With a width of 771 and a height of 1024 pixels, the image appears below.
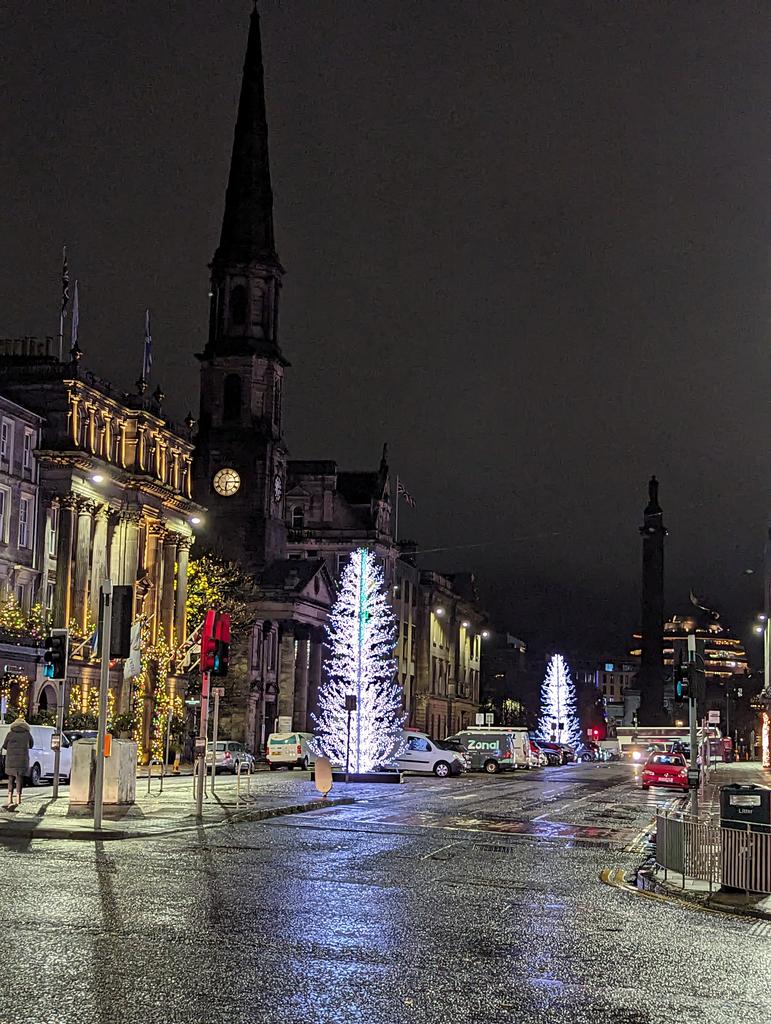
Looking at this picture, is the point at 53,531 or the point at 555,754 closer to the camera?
the point at 53,531

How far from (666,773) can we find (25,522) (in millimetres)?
31932

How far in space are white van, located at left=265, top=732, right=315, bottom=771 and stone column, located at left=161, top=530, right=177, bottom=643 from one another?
15.9 m

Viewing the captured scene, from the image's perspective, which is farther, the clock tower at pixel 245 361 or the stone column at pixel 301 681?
the stone column at pixel 301 681

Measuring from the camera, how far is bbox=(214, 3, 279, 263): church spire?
9588cm

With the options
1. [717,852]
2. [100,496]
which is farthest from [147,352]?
[717,852]

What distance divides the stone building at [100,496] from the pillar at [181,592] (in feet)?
0.19

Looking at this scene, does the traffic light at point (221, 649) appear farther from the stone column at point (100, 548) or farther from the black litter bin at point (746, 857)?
the stone column at point (100, 548)

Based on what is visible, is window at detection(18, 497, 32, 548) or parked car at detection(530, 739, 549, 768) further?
parked car at detection(530, 739, 549, 768)

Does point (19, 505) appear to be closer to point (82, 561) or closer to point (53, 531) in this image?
point (53, 531)

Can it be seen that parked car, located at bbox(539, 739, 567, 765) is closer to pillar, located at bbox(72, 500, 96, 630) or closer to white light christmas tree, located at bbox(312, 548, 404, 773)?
white light christmas tree, located at bbox(312, 548, 404, 773)

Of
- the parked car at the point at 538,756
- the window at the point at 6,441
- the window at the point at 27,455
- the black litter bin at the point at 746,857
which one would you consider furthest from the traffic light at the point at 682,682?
the parked car at the point at 538,756

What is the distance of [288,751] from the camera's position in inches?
2571

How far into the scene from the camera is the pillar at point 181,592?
81688mm

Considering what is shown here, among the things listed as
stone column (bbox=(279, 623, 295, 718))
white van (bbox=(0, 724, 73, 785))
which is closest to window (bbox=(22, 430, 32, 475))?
white van (bbox=(0, 724, 73, 785))
